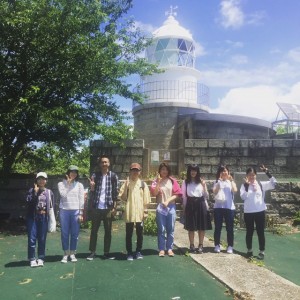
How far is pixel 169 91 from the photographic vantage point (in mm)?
18609

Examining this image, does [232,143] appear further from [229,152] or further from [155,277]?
[155,277]

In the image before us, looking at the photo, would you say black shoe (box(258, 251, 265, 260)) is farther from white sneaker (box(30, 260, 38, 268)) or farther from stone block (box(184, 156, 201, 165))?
stone block (box(184, 156, 201, 165))

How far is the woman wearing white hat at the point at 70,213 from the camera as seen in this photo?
595cm

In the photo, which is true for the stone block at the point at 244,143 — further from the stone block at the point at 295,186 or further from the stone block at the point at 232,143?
the stone block at the point at 295,186

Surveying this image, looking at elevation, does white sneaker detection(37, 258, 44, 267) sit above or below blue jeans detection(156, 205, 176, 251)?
below

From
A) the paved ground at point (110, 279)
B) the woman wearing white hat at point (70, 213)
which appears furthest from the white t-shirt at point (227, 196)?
the woman wearing white hat at point (70, 213)

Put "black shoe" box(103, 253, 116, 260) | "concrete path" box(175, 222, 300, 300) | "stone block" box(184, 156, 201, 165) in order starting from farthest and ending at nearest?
"stone block" box(184, 156, 201, 165) < "black shoe" box(103, 253, 116, 260) < "concrete path" box(175, 222, 300, 300)

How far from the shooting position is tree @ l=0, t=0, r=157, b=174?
327 inches

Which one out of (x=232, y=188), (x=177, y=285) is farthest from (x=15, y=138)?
(x=177, y=285)

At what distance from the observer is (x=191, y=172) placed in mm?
6418

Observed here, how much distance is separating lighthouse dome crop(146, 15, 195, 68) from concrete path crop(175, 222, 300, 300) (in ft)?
49.7

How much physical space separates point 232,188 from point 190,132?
861 centimetres

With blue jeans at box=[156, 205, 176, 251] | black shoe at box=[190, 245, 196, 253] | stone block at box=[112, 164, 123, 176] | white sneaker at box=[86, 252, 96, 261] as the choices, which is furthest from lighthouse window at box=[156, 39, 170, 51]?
white sneaker at box=[86, 252, 96, 261]

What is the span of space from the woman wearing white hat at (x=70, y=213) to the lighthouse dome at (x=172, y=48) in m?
14.6
